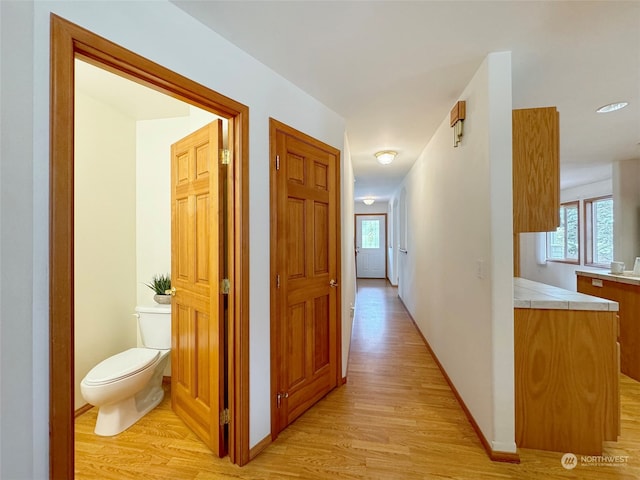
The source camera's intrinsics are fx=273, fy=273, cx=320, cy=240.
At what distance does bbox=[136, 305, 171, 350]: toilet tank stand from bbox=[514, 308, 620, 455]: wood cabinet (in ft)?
7.89

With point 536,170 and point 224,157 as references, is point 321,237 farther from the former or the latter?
point 536,170

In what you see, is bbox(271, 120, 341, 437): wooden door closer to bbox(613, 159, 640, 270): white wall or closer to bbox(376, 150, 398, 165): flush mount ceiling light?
bbox(376, 150, 398, 165): flush mount ceiling light

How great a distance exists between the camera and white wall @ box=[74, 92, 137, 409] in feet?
6.54

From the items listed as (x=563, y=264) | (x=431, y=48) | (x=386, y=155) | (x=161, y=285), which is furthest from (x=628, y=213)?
(x=161, y=285)

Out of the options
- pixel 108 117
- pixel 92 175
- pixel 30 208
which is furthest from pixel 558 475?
pixel 108 117

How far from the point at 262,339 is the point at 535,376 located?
163cm

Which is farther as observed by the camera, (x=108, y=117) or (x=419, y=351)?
(x=419, y=351)

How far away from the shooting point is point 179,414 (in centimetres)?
192

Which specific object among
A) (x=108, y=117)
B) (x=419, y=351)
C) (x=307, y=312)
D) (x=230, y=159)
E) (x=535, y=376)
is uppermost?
(x=108, y=117)

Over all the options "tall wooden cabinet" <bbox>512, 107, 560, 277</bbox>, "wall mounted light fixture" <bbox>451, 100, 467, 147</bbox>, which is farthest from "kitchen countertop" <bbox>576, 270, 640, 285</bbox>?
"wall mounted light fixture" <bbox>451, 100, 467, 147</bbox>

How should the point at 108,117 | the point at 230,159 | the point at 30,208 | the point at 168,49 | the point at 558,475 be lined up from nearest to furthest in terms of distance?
1. the point at 30,208
2. the point at 168,49
3. the point at 558,475
4. the point at 230,159
5. the point at 108,117

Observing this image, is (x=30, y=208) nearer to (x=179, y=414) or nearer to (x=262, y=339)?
(x=262, y=339)

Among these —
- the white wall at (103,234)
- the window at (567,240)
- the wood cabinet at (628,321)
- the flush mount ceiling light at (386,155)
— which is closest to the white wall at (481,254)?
the flush mount ceiling light at (386,155)

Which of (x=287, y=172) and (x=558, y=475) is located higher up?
(x=287, y=172)
